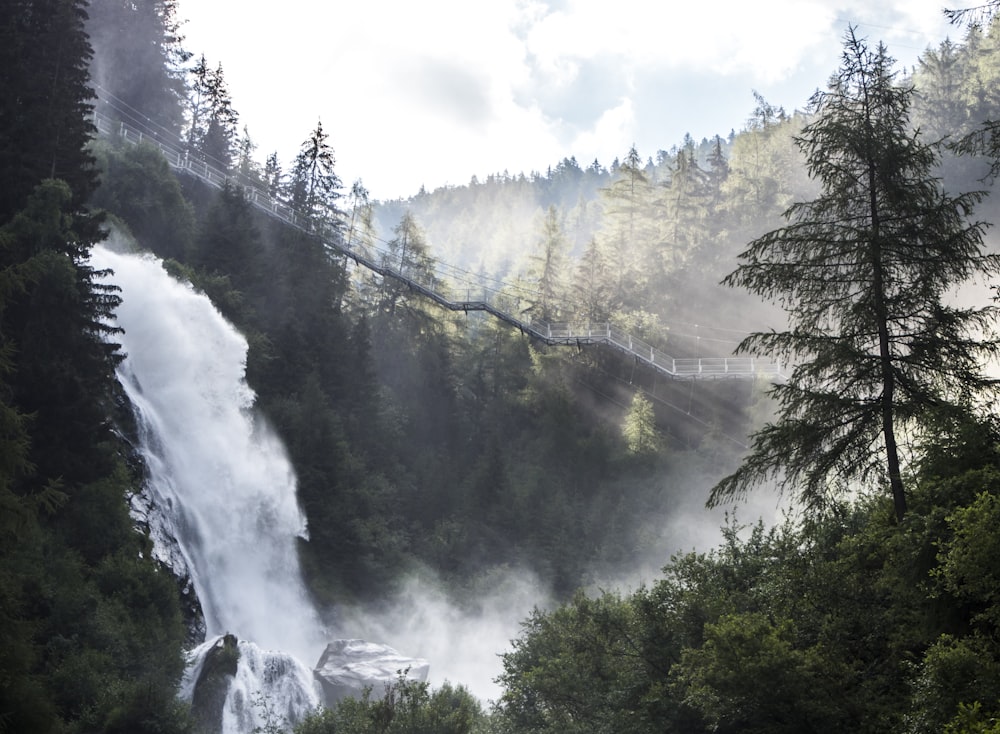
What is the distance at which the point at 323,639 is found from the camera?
36312 mm

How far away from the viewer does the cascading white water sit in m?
29.3

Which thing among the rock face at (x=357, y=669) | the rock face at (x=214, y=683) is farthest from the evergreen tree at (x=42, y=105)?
the rock face at (x=357, y=669)

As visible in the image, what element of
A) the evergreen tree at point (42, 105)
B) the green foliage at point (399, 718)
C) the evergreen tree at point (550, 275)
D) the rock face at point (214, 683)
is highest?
the evergreen tree at point (550, 275)

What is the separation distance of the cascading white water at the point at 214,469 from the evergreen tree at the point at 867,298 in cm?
1870

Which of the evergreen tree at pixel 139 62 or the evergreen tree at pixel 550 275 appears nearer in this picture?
the evergreen tree at pixel 139 62

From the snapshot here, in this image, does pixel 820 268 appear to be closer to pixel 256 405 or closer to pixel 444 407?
pixel 256 405

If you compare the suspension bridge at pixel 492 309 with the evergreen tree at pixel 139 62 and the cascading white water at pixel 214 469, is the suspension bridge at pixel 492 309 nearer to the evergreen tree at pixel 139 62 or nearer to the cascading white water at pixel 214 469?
the evergreen tree at pixel 139 62

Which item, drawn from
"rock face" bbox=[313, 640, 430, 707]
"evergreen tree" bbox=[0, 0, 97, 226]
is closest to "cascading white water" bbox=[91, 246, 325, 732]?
"rock face" bbox=[313, 640, 430, 707]

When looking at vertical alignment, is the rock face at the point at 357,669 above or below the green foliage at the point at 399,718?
above

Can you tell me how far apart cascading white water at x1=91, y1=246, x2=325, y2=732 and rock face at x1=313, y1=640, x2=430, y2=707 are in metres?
0.99

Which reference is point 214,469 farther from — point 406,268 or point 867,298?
point 867,298

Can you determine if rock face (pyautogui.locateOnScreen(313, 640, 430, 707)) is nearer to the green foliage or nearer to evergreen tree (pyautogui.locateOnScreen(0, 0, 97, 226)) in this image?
the green foliage

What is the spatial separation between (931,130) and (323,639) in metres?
58.6

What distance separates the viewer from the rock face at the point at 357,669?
2912cm
